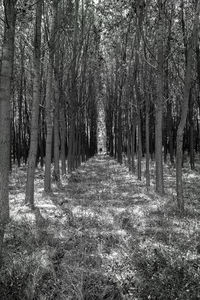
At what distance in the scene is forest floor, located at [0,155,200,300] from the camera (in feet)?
15.3

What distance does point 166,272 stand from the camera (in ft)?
15.7

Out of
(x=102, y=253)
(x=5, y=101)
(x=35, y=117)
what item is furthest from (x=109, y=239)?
(x=35, y=117)

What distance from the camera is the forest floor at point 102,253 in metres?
4.66

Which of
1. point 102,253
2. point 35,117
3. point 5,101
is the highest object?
point 5,101

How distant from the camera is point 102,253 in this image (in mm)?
5746

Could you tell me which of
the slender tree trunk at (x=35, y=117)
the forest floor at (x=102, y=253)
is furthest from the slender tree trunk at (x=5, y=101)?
the slender tree trunk at (x=35, y=117)

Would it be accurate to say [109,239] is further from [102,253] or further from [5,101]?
[5,101]

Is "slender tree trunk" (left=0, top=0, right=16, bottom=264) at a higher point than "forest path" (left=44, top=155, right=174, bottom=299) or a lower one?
higher

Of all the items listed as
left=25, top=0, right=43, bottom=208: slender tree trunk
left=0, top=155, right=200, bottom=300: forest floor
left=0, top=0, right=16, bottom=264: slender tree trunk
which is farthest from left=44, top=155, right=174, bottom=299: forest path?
left=0, top=0, right=16, bottom=264: slender tree trunk

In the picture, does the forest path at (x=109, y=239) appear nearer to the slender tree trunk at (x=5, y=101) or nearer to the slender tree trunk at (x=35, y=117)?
the slender tree trunk at (x=35, y=117)

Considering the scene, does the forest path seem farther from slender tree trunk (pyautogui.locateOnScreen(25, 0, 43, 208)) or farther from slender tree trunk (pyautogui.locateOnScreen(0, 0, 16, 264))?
slender tree trunk (pyautogui.locateOnScreen(0, 0, 16, 264))

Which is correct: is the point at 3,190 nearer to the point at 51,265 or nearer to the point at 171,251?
the point at 51,265

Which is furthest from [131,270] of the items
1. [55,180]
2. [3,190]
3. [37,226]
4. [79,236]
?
[55,180]

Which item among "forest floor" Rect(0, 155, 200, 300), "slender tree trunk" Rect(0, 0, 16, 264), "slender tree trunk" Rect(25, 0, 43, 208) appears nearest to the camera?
"forest floor" Rect(0, 155, 200, 300)
